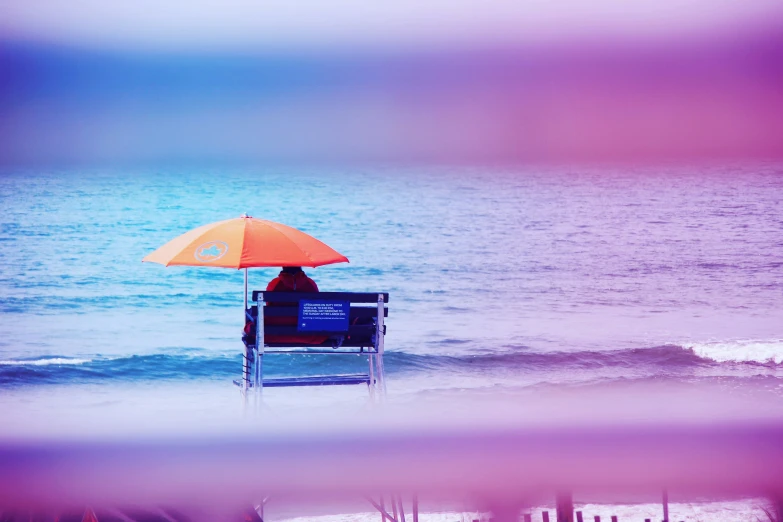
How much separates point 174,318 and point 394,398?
8160 mm

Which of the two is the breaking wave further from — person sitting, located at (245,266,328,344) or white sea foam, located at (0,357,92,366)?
person sitting, located at (245,266,328,344)

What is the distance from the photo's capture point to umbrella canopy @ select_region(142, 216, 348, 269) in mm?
6445

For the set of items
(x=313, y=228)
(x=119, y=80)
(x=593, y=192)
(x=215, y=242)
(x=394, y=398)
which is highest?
(x=119, y=80)

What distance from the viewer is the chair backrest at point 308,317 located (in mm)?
6133

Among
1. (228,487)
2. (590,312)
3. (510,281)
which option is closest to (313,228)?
(510,281)

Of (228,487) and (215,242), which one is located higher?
(215,242)

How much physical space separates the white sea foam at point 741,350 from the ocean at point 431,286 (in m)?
0.06

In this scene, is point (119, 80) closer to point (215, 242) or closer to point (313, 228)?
point (313, 228)

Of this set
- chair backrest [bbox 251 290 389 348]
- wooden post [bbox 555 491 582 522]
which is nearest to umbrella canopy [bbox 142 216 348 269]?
chair backrest [bbox 251 290 389 348]

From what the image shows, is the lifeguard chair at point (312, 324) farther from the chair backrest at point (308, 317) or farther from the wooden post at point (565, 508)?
the wooden post at point (565, 508)

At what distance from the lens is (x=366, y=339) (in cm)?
639

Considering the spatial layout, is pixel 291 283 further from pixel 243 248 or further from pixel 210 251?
pixel 210 251

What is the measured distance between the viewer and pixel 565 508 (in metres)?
0.98

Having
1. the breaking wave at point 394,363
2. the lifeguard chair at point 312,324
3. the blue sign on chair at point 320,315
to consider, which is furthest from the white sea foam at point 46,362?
the blue sign on chair at point 320,315
